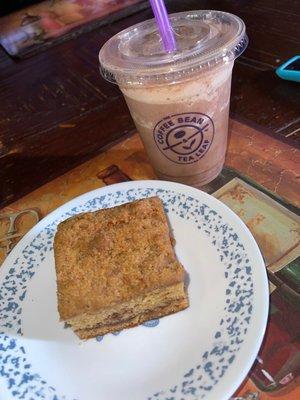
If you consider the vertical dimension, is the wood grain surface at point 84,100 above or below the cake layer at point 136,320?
above

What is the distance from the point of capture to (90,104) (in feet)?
4.53

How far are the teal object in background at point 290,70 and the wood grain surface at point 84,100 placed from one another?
0.06 feet

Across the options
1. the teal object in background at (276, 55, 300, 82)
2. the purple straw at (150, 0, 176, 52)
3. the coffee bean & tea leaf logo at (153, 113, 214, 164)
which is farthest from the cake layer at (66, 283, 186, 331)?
the teal object in background at (276, 55, 300, 82)

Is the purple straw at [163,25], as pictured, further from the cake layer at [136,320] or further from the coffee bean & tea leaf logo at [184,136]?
the cake layer at [136,320]

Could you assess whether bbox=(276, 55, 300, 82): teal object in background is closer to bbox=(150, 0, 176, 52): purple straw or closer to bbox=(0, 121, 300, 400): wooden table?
bbox=(0, 121, 300, 400): wooden table

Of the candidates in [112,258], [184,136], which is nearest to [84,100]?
[184,136]

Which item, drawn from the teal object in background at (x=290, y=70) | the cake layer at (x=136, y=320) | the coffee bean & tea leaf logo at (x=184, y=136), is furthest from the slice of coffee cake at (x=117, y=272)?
the teal object in background at (x=290, y=70)

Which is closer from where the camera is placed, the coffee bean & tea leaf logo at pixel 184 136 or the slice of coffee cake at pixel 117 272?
the slice of coffee cake at pixel 117 272

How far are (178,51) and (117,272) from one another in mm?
427

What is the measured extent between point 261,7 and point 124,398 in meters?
1.50

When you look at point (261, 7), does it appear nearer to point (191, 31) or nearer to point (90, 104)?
point (90, 104)

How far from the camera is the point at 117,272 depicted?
28.9 inches

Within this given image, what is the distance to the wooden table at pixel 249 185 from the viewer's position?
2.60 ft

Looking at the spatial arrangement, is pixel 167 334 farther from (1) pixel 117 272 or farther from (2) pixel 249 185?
(2) pixel 249 185
